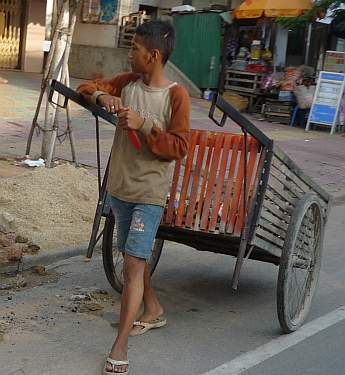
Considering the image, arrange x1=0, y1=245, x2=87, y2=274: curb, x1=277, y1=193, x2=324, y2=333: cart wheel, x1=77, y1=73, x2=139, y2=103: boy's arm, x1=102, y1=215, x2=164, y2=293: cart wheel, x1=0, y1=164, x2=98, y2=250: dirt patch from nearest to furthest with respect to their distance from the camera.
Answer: x1=77, y1=73, x2=139, y2=103: boy's arm < x1=277, y1=193, x2=324, y2=333: cart wheel < x1=102, y1=215, x2=164, y2=293: cart wheel < x1=0, y1=245, x2=87, y2=274: curb < x1=0, y1=164, x2=98, y2=250: dirt patch

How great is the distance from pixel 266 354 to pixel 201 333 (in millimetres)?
456

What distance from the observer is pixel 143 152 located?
3570 mm

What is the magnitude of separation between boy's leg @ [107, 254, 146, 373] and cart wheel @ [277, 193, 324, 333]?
3.19 ft

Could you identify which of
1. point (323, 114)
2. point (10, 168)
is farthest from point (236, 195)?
point (323, 114)

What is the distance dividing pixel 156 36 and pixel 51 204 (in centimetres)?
344

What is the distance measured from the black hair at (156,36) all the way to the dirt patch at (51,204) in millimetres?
2631

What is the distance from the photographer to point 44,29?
809 inches

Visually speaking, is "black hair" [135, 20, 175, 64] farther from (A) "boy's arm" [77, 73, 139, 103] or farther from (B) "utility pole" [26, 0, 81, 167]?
(B) "utility pole" [26, 0, 81, 167]

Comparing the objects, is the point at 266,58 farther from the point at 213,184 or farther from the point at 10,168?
the point at 213,184

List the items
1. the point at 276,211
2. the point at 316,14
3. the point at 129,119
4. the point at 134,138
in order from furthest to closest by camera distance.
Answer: the point at 316,14 < the point at 276,211 < the point at 134,138 < the point at 129,119

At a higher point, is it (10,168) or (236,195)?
(236,195)

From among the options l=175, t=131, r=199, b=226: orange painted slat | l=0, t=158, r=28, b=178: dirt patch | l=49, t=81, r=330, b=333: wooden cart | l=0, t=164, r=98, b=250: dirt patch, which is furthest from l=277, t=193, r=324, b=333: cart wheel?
l=0, t=158, r=28, b=178: dirt patch

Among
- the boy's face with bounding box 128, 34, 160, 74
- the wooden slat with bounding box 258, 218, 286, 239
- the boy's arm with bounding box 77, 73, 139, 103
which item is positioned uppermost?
the boy's face with bounding box 128, 34, 160, 74

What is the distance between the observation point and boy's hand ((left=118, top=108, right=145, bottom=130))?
130 inches
